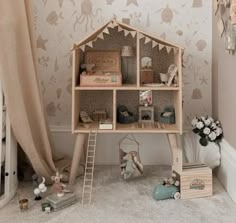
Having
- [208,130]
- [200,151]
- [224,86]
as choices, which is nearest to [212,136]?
[208,130]

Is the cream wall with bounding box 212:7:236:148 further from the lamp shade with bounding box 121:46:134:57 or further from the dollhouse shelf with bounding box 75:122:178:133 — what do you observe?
→ the lamp shade with bounding box 121:46:134:57

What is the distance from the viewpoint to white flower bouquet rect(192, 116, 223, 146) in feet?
7.19

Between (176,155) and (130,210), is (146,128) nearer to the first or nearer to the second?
(176,155)

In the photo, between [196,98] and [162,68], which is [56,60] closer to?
[162,68]

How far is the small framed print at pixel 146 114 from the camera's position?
2362 millimetres

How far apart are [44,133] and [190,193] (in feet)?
2.75

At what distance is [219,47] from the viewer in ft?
7.35

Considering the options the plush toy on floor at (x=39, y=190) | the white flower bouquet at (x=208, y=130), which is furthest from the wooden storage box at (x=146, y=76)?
the plush toy on floor at (x=39, y=190)

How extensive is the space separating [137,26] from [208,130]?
0.81 meters

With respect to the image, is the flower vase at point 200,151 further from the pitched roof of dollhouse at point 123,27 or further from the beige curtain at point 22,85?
the beige curtain at point 22,85

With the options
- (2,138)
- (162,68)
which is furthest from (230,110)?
(2,138)

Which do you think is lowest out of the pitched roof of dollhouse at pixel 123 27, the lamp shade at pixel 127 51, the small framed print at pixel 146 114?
the small framed print at pixel 146 114

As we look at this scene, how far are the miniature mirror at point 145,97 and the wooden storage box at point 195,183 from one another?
0.61m

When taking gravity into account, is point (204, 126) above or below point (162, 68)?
below
